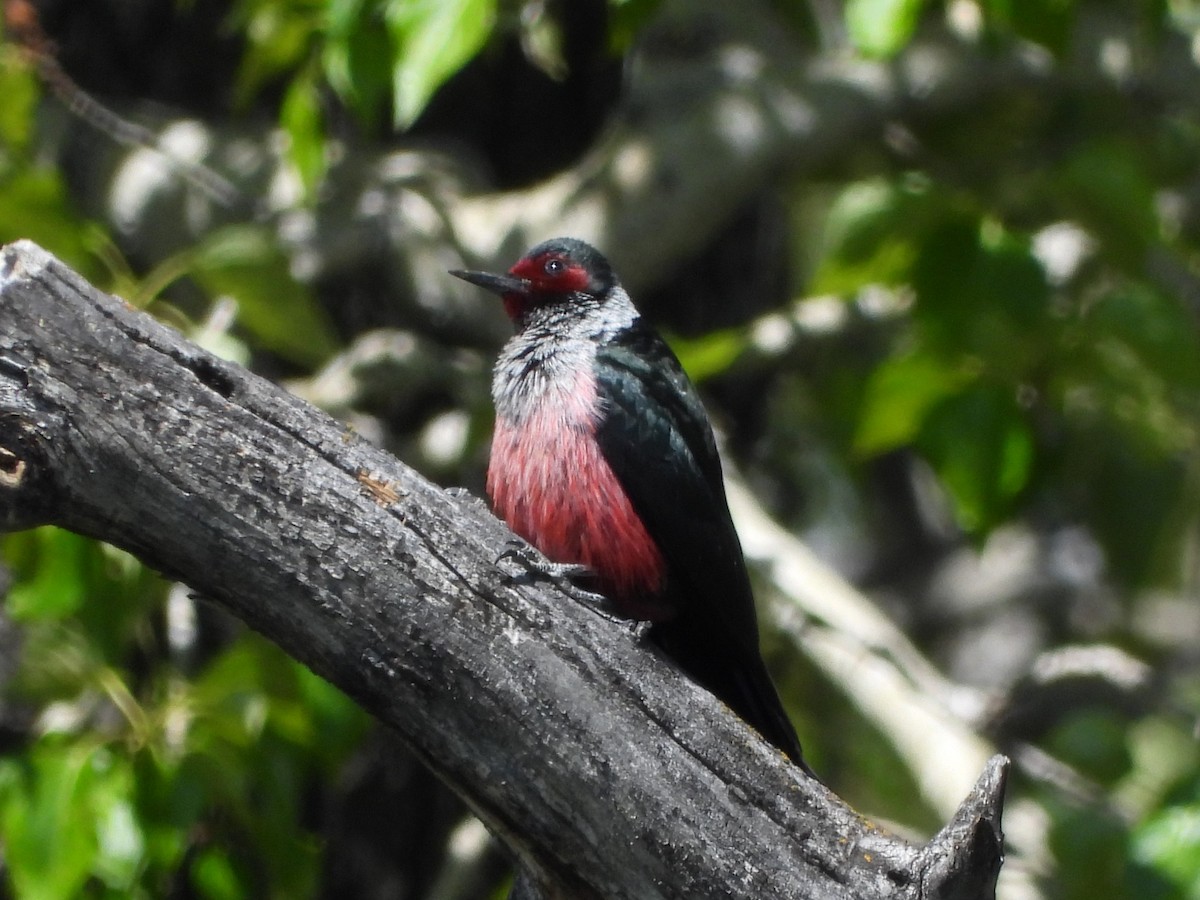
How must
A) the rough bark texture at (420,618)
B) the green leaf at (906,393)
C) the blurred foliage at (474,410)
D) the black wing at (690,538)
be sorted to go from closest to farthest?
the rough bark texture at (420,618), the black wing at (690,538), the blurred foliage at (474,410), the green leaf at (906,393)

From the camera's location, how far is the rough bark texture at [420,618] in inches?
125

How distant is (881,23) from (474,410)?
2157mm

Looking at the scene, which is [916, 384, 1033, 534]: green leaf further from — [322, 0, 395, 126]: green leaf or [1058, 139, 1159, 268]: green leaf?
[322, 0, 395, 126]: green leaf

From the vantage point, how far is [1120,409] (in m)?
5.98

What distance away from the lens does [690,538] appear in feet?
14.7

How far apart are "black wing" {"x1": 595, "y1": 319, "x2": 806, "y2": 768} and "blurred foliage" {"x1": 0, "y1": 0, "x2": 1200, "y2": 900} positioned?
635mm

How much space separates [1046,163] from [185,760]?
4223 mm

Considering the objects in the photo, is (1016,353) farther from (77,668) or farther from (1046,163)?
(77,668)

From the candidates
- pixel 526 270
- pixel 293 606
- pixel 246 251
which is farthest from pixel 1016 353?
pixel 293 606

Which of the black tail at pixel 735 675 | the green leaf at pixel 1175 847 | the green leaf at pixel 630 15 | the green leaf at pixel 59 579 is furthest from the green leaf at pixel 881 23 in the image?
the green leaf at pixel 59 579

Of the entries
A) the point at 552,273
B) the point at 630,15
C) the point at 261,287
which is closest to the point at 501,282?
the point at 552,273

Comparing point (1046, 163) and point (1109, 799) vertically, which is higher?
point (1046, 163)

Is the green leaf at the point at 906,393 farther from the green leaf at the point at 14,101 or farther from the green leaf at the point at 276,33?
the green leaf at the point at 14,101

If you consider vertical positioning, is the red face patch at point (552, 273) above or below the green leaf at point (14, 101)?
above
